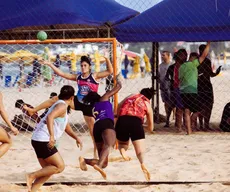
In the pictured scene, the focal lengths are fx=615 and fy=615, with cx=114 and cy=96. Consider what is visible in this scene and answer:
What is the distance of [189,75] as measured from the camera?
10.2m

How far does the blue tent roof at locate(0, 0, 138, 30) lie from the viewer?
33.8 ft

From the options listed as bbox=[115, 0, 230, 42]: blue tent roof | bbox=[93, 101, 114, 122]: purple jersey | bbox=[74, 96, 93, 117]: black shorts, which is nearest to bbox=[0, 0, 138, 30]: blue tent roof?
bbox=[115, 0, 230, 42]: blue tent roof

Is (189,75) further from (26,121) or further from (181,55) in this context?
(26,121)

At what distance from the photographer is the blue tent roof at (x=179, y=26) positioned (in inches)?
384

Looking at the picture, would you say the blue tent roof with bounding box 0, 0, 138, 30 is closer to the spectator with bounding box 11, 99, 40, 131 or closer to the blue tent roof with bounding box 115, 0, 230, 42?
the blue tent roof with bounding box 115, 0, 230, 42

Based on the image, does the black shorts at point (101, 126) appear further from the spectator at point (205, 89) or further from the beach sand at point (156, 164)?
the spectator at point (205, 89)

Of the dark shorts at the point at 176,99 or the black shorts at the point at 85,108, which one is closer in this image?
the black shorts at the point at 85,108

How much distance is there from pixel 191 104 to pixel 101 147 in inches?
170

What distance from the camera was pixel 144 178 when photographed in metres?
6.59

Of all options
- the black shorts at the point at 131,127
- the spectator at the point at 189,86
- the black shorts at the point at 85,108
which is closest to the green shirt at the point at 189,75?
the spectator at the point at 189,86

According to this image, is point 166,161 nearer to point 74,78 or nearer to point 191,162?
point 191,162

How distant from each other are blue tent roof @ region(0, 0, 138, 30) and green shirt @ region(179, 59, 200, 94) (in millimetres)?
1336

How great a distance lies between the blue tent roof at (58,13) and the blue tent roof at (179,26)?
489 millimetres

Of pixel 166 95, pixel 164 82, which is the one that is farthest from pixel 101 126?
pixel 164 82
